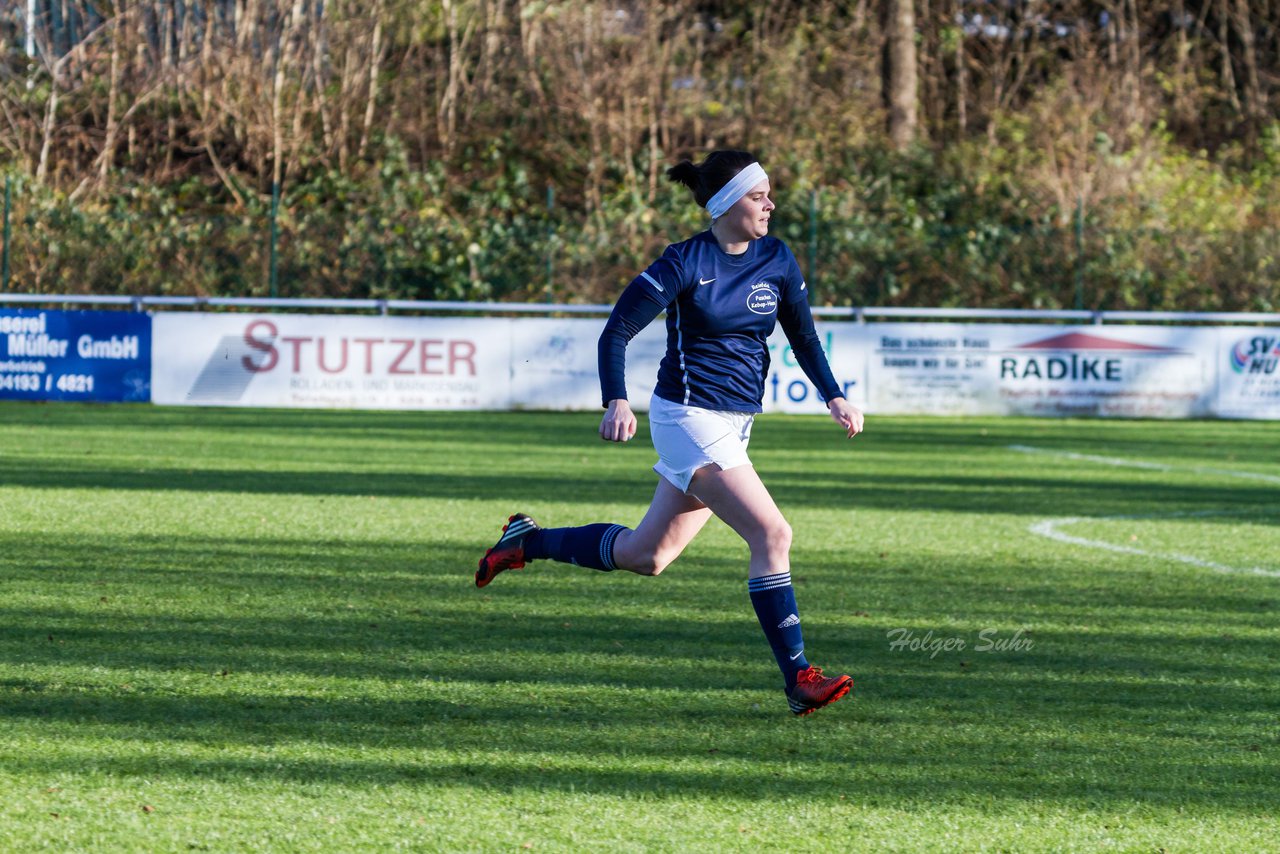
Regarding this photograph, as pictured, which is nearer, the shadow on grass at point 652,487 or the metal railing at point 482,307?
the shadow on grass at point 652,487

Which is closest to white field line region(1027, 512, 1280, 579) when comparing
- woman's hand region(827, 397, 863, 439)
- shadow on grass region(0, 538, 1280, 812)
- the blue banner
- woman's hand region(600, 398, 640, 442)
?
shadow on grass region(0, 538, 1280, 812)

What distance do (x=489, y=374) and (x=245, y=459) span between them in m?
6.90

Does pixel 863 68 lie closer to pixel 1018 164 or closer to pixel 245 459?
pixel 1018 164

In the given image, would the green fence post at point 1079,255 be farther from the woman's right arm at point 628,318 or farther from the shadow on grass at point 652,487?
the woman's right arm at point 628,318

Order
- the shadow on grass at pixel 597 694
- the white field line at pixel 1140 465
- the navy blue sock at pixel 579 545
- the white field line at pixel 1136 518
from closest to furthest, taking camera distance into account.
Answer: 1. the shadow on grass at pixel 597 694
2. the navy blue sock at pixel 579 545
3. the white field line at pixel 1136 518
4. the white field line at pixel 1140 465

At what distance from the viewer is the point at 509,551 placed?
7078 mm

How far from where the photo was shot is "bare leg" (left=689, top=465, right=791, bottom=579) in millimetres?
5941

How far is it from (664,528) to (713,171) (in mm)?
1269

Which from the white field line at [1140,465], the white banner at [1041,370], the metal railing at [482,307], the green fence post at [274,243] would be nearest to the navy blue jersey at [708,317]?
the white field line at [1140,465]

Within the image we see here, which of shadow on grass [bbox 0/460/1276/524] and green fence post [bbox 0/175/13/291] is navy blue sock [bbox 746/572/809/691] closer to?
shadow on grass [bbox 0/460/1276/524]

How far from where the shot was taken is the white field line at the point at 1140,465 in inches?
604

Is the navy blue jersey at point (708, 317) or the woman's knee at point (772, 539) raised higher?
the navy blue jersey at point (708, 317)

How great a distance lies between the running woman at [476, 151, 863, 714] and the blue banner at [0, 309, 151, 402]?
1619 centimetres

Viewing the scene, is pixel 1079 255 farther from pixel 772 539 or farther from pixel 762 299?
pixel 772 539
